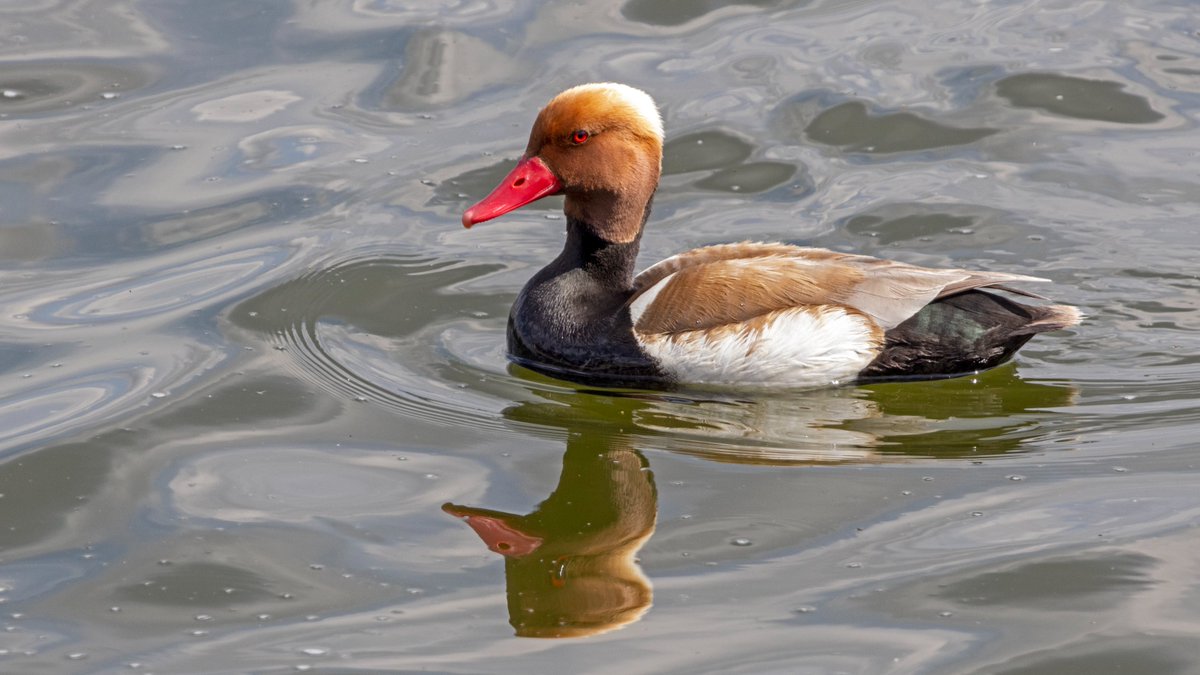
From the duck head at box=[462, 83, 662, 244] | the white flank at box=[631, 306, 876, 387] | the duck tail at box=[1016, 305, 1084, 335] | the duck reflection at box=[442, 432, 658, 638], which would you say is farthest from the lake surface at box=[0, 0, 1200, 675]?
the duck head at box=[462, 83, 662, 244]

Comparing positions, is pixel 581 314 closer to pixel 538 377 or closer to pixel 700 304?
pixel 538 377

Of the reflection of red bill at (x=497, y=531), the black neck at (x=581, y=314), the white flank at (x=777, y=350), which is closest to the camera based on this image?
the reflection of red bill at (x=497, y=531)

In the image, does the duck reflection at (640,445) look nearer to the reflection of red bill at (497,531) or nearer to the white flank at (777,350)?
the reflection of red bill at (497,531)

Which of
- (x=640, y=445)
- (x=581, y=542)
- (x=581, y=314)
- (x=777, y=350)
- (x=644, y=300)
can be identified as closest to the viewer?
(x=581, y=542)

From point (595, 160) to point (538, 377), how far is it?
1040 mm

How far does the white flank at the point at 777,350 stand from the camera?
24.6ft

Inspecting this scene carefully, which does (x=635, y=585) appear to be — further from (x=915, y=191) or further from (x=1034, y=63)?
(x=1034, y=63)

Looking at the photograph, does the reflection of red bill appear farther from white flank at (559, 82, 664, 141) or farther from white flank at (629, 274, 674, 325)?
white flank at (559, 82, 664, 141)

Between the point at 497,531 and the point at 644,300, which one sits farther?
the point at 644,300

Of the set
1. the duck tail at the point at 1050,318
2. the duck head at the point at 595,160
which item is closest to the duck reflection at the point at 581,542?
the duck head at the point at 595,160

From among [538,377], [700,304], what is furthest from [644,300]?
[538,377]

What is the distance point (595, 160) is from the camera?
7793 mm

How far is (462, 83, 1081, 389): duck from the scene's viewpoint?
7508mm

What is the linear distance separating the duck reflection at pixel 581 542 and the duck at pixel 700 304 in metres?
0.74
